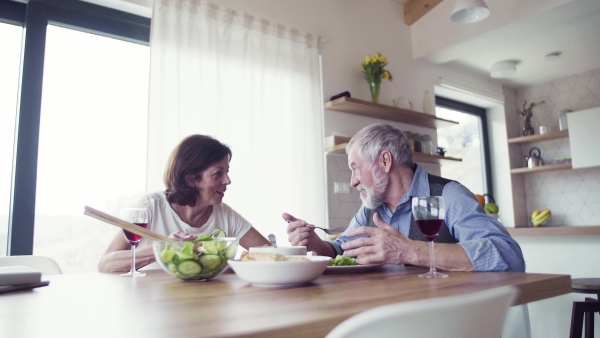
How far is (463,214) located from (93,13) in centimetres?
238

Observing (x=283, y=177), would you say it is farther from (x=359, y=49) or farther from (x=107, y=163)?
(x=359, y=49)

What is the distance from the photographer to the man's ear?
1802mm

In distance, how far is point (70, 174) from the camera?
2521 millimetres

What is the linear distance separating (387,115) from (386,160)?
2127mm

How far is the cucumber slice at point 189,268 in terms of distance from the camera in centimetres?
106

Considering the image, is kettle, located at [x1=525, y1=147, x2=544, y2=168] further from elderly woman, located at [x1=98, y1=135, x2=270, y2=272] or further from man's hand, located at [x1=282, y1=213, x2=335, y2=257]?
man's hand, located at [x1=282, y1=213, x2=335, y2=257]

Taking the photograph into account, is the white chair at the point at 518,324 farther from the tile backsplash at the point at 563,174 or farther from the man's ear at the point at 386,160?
the tile backsplash at the point at 563,174

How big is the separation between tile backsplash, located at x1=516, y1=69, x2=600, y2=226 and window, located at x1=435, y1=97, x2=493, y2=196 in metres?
0.50

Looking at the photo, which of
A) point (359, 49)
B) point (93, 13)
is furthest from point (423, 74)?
point (93, 13)

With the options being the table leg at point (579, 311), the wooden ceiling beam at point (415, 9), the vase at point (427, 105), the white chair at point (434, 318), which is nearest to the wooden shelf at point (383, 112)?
the vase at point (427, 105)

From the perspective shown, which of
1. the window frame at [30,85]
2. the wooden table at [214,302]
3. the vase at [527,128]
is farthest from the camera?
the vase at [527,128]

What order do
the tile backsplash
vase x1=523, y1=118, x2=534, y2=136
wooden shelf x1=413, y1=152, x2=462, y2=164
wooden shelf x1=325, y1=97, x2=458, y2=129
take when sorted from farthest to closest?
vase x1=523, y1=118, x2=534, y2=136 < the tile backsplash < wooden shelf x1=413, y1=152, x2=462, y2=164 < wooden shelf x1=325, y1=97, x2=458, y2=129

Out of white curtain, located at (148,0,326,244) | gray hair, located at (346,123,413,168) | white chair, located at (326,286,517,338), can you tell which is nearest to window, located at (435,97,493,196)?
white curtain, located at (148,0,326,244)

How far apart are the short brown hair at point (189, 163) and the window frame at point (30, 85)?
81 cm
